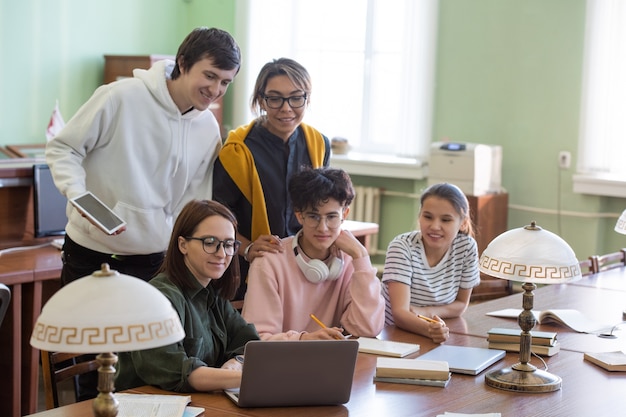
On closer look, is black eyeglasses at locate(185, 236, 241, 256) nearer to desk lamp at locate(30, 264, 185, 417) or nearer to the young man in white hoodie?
the young man in white hoodie

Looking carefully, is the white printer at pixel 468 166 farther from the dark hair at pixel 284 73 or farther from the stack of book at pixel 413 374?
the stack of book at pixel 413 374

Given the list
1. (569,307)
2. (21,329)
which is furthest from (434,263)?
(21,329)

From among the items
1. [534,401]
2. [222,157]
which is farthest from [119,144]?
[534,401]

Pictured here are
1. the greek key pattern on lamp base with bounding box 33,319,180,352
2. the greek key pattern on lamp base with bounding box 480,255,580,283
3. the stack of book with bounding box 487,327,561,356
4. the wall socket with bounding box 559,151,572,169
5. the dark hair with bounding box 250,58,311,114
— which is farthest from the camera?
the wall socket with bounding box 559,151,572,169

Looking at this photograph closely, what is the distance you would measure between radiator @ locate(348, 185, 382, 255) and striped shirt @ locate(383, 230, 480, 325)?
3.07 metres

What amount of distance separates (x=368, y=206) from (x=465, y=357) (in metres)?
3.72

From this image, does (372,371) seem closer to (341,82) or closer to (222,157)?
(222,157)

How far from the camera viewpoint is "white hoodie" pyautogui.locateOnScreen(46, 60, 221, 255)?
2771mm

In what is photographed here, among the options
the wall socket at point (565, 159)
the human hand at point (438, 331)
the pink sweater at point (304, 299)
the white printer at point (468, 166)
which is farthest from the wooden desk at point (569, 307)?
the wall socket at point (565, 159)

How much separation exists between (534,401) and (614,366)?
39 centimetres

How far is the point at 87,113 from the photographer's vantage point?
109 inches

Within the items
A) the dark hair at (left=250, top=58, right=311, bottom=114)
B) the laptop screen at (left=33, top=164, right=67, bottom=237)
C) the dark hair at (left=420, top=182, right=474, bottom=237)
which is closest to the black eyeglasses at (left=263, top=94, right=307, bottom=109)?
the dark hair at (left=250, top=58, right=311, bottom=114)

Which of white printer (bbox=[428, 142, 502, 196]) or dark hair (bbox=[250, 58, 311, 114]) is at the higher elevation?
dark hair (bbox=[250, 58, 311, 114])

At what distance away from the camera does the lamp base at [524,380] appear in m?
2.24
